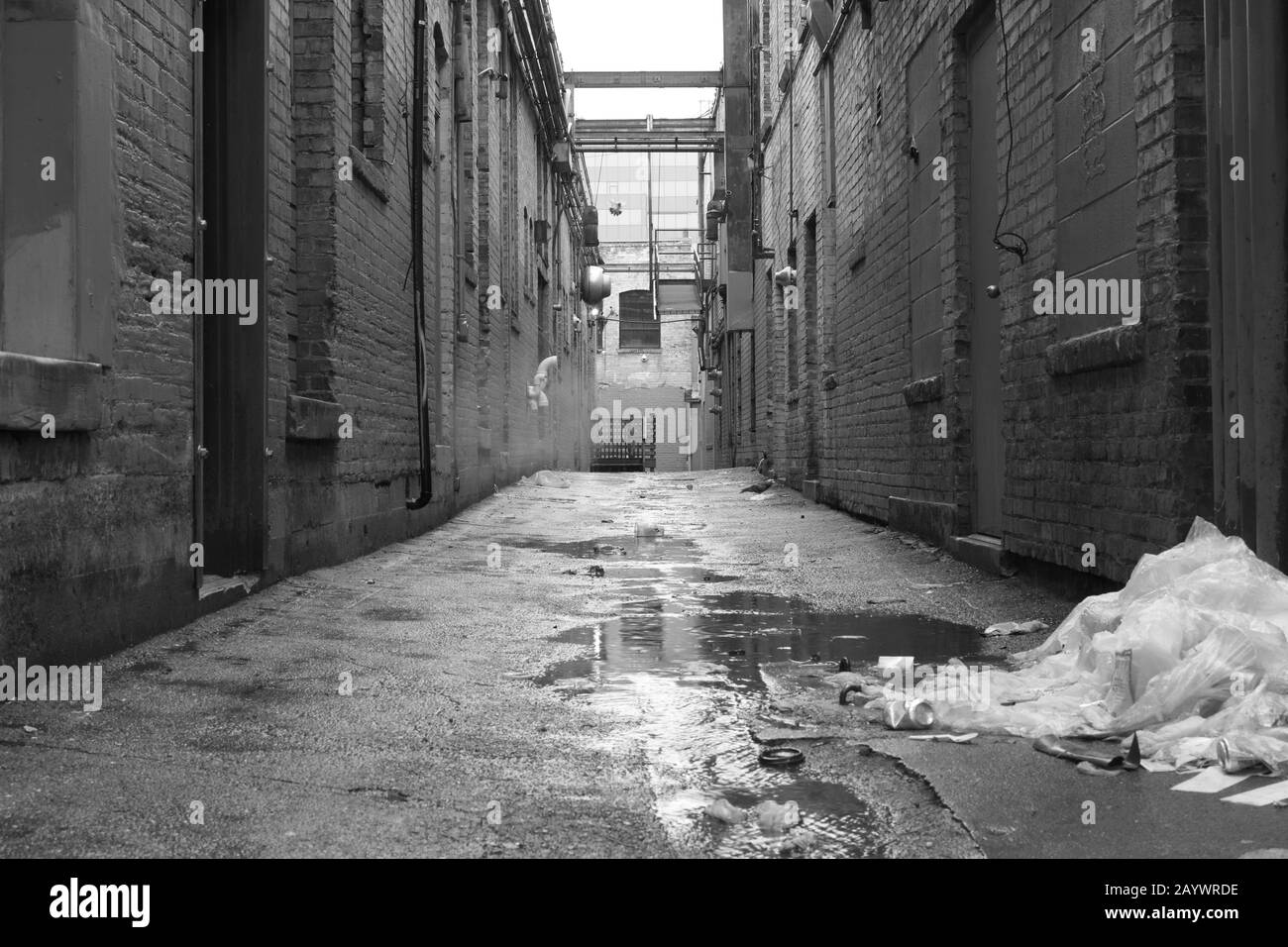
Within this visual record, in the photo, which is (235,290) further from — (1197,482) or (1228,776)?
(1228,776)

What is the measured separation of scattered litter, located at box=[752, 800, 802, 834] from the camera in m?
2.58

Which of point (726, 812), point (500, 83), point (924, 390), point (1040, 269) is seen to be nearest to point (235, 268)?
point (1040, 269)

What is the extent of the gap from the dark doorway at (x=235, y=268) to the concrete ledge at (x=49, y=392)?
5.83ft

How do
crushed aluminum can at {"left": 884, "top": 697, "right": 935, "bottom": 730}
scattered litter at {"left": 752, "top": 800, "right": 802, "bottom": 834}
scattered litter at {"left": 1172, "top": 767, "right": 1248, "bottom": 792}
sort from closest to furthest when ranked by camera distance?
scattered litter at {"left": 752, "top": 800, "right": 802, "bottom": 834}
scattered litter at {"left": 1172, "top": 767, "right": 1248, "bottom": 792}
crushed aluminum can at {"left": 884, "top": 697, "right": 935, "bottom": 730}

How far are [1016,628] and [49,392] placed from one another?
3.73 meters

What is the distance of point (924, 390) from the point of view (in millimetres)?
8305

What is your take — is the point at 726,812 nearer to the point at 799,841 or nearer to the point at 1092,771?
the point at 799,841

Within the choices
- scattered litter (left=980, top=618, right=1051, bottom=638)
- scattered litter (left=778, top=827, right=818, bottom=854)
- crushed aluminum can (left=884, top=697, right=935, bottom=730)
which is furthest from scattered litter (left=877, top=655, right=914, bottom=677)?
scattered litter (left=778, top=827, right=818, bottom=854)

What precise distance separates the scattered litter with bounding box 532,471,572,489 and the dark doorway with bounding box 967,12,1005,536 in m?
10.8

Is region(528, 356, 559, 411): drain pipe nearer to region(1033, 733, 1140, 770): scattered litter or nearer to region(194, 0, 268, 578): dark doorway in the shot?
region(194, 0, 268, 578): dark doorway

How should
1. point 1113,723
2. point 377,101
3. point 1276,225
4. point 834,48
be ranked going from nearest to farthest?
point 1113,723 < point 1276,225 < point 377,101 < point 834,48

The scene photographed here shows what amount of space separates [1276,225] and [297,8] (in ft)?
18.3
